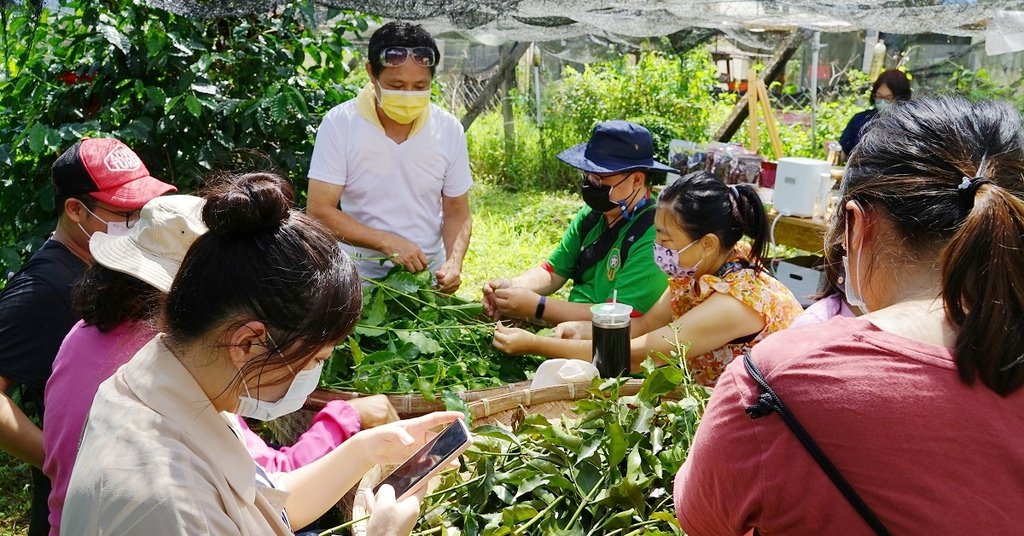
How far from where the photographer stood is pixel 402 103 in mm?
3582

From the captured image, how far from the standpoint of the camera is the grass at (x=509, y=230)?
6.80 meters

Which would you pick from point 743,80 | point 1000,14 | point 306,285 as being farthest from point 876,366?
point 743,80

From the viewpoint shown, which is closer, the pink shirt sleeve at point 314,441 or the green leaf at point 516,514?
the green leaf at point 516,514

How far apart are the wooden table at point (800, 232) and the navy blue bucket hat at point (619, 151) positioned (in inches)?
64.0

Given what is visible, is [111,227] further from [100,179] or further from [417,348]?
[417,348]

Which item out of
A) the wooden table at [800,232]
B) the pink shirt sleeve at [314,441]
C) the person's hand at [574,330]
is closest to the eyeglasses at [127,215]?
the pink shirt sleeve at [314,441]

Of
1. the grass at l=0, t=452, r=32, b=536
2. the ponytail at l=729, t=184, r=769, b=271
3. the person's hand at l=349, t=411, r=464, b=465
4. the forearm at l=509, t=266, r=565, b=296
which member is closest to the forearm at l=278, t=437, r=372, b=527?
the person's hand at l=349, t=411, r=464, b=465

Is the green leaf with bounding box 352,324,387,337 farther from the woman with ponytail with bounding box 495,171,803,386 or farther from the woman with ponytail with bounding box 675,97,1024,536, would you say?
the woman with ponytail with bounding box 675,97,1024,536

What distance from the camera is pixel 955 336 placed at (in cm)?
117

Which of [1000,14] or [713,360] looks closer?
[713,360]

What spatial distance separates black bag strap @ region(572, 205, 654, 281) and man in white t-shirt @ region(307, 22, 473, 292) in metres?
0.54

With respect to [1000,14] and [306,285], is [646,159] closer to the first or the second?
[306,285]

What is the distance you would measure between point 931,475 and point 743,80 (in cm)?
1564

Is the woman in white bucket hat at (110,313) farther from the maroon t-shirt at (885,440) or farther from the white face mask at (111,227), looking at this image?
the maroon t-shirt at (885,440)
